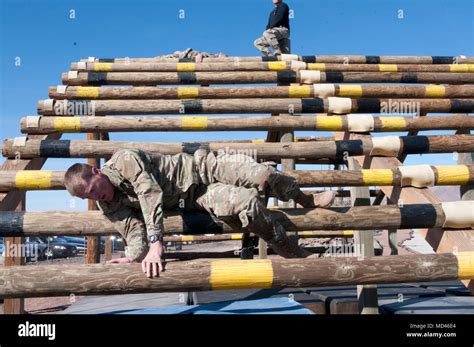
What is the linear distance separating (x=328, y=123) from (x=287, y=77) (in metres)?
1.85

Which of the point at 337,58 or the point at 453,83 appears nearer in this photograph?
the point at 453,83

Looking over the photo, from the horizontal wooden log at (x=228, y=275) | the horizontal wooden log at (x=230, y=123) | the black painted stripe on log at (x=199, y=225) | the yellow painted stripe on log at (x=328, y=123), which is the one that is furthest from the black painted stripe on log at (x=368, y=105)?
the black painted stripe on log at (x=199, y=225)

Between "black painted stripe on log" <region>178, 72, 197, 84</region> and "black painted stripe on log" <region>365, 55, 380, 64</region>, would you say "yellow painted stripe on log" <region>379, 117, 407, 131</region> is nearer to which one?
"black painted stripe on log" <region>178, 72, 197, 84</region>

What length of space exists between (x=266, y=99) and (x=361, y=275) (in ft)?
9.99

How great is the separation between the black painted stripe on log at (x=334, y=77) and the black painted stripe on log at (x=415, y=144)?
220 centimetres

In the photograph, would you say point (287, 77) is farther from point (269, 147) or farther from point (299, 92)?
point (269, 147)

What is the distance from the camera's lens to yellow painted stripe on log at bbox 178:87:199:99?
5.67m

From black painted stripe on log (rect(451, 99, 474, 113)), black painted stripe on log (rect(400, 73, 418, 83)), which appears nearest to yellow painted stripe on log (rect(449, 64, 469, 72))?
black painted stripe on log (rect(400, 73, 418, 83))

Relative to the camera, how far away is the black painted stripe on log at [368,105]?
5.25 meters

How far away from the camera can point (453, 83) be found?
6730mm

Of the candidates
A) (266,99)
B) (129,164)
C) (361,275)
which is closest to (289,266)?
(361,275)

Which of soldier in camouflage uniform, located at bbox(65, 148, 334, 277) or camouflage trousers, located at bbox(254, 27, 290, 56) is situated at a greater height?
camouflage trousers, located at bbox(254, 27, 290, 56)

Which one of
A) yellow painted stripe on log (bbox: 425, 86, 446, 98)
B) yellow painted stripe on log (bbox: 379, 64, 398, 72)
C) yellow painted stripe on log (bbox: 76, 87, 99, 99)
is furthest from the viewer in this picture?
yellow painted stripe on log (bbox: 379, 64, 398, 72)
